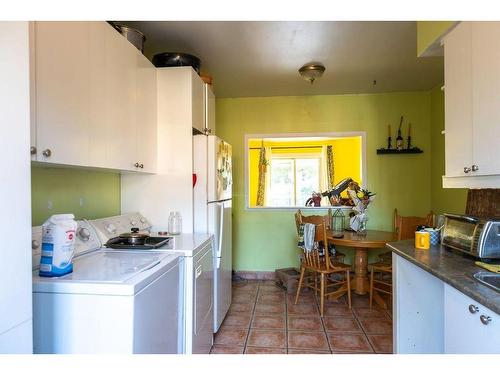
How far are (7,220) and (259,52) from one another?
244cm

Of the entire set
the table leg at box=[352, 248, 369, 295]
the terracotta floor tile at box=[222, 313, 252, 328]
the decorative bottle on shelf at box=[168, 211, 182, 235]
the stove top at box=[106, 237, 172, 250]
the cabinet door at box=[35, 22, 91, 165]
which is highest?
the cabinet door at box=[35, 22, 91, 165]

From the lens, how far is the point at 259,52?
2.71 meters

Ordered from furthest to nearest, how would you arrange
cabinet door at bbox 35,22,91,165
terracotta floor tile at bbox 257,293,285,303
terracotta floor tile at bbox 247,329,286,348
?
terracotta floor tile at bbox 257,293,285,303 < terracotta floor tile at bbox 247,329,286,348 < cabinet door at bbox 35,22,91,165

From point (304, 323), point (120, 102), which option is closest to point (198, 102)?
point (120, 102)

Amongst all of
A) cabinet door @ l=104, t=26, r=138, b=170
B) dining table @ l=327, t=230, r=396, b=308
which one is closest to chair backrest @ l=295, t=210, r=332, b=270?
dining table @ l=327, t=230, r=396, b=308

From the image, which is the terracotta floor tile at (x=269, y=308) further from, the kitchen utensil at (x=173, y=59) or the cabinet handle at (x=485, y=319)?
the kitchen utensil at (x=173, y=59)

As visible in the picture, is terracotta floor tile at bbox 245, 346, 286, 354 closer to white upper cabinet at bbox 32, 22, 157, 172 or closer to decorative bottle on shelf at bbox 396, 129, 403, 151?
white upper cabinet at bbox 32, 22, 157, 172

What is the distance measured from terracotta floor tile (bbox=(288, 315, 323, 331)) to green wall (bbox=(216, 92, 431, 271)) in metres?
1.23

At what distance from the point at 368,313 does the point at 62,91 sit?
3.04 m

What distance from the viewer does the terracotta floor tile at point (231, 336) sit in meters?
2.42

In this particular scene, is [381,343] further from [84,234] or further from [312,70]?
[312,70]

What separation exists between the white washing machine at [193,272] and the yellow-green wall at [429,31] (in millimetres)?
1966

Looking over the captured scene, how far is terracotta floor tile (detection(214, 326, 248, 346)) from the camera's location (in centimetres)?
242
